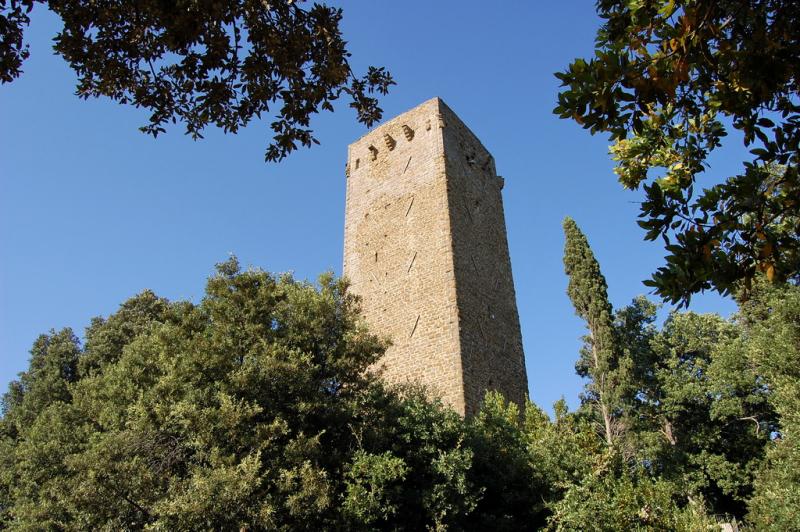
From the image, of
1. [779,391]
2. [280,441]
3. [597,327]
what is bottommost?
[280,441]

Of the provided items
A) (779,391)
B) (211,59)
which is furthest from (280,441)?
(779,391)

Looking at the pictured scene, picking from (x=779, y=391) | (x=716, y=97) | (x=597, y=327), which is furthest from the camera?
(x=597, y=327)

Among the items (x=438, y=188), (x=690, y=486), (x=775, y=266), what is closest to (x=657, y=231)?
(x=775, y=266)

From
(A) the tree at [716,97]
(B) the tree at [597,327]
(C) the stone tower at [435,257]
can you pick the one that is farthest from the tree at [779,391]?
(A) the tree at [716,97]

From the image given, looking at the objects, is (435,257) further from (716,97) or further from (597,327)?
(716,97)

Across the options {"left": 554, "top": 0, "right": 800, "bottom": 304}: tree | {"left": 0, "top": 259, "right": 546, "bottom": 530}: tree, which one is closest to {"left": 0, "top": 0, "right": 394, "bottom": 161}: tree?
{"left": 554, "top": 0, "right": 800, "bottom": 304}: tree

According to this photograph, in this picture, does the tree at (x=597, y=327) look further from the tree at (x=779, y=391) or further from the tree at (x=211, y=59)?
the tree at (x=211, y=59)

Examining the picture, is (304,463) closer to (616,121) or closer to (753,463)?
(616,121)

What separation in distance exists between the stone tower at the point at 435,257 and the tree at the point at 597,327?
2.66m

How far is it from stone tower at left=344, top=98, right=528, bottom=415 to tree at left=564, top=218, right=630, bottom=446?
2657mm

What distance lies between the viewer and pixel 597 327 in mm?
17625

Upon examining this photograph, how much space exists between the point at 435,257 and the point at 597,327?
642 centimetres

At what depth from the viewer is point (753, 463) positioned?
1988 cm

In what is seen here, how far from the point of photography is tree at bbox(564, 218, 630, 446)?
16.3m
